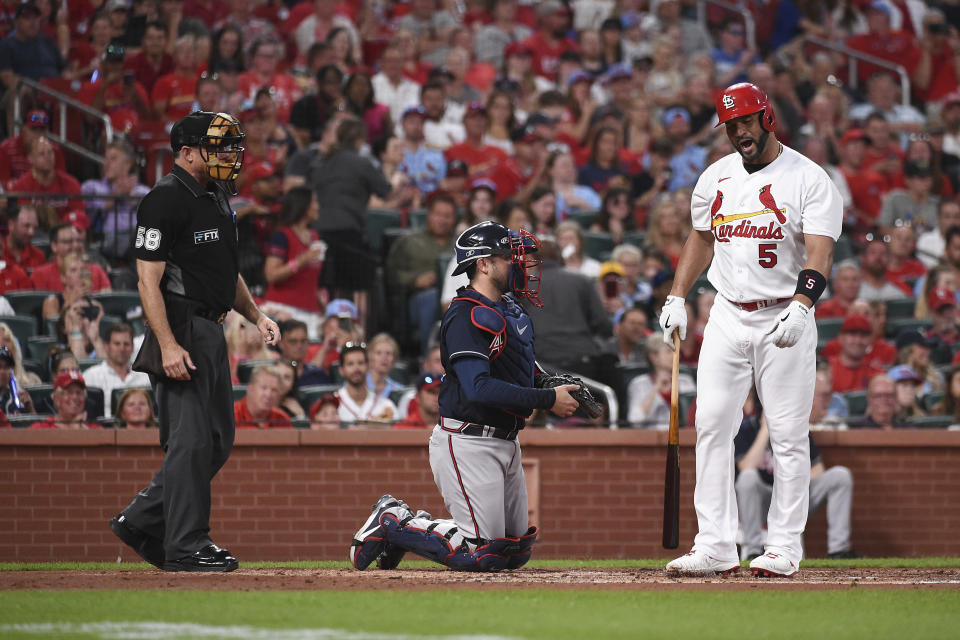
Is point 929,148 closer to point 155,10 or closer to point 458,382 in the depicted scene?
point 155,10

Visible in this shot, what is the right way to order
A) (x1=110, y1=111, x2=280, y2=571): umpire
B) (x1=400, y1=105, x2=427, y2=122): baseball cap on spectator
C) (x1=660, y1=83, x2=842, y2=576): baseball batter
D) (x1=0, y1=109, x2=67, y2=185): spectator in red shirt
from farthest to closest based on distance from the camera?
(x1=400, y1=105, x2=427, y2=122): baseball cap on spectator
(x1=0, y1=109, x2=67, y2=185): spectator in red shirt
(x1=660, y1=83, x2=842, y2=576): baseball batter
(x1=110, y1=111, x2=280, y2=571): umpire

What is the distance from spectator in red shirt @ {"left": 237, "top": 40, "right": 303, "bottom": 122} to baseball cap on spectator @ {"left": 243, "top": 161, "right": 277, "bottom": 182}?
4.43 feet

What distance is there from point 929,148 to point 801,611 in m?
10.2

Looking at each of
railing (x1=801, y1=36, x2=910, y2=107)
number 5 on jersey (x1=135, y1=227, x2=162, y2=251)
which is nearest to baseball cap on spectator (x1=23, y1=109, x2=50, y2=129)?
number 5 on jersey (x1=135, y1=227, x2=162, y2=251)

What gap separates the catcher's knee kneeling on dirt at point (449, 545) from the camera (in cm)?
639

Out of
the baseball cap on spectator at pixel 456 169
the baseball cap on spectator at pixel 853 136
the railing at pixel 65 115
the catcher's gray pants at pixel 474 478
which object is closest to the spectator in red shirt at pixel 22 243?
the railing at pixel 65 115

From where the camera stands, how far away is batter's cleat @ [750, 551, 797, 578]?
20.3 feet

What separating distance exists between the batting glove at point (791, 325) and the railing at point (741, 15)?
1190 cm

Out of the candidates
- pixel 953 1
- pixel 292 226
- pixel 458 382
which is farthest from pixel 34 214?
pixel 953 1

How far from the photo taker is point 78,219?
1112 centimetres

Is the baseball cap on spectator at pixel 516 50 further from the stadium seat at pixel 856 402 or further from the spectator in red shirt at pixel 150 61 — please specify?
the stadium seat at pixel 856 402

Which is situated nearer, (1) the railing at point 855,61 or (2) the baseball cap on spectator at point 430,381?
(2) the baseball cap on spectator at point 430,381

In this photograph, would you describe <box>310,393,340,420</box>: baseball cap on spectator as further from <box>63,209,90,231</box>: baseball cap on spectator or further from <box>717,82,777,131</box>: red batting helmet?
<box>717,82,777,131</box>: red batting helmet

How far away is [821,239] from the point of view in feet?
20.4
